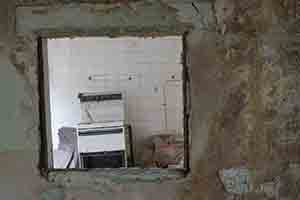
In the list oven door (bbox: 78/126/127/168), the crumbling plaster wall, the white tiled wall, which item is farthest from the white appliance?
the crumbling plaster wall

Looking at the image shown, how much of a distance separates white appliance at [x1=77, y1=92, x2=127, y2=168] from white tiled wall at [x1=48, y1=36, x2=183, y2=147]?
29cm

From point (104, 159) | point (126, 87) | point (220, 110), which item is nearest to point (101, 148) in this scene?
point (104, 159)

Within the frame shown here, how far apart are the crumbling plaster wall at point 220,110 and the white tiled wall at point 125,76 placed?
360 centimetres

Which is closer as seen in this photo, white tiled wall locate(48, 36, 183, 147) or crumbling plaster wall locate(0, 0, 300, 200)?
crumbling plaster wall locate(0, 0, 300, 200)

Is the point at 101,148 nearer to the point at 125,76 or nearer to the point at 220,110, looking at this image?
the point at 125,76

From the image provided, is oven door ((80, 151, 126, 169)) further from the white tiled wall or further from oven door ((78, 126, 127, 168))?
the white tiled wall

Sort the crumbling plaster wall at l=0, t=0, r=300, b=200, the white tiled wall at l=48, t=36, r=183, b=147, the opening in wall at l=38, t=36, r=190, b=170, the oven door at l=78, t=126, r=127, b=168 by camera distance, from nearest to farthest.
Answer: the crumbling plaster wall at l=0, t=0, r=300, b=200 → the oven door at l=78, t=126, r=127, b=168 → the opening in wall at l=38, t=36, r=190, b=170 → the white tiled wall at l=48, t=36, r=183, b=147

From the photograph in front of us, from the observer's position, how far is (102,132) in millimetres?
4414

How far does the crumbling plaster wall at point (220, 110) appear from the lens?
4.09 feet

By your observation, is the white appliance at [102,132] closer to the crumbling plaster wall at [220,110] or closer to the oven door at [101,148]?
the oven door at [101,148]

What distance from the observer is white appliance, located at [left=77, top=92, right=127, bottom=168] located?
437 centimetres

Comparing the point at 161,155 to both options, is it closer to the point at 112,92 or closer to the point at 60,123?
the point at 112,92

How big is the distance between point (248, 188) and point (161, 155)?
3207 mm

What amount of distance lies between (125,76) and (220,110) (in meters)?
3.74
